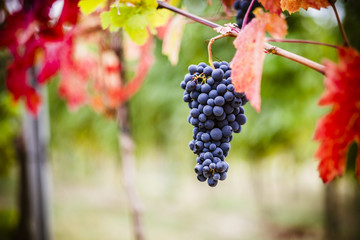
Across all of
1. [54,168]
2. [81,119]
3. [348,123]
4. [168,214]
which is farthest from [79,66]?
[54,168]

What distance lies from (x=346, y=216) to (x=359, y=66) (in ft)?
31.6

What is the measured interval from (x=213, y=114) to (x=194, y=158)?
6.79 m

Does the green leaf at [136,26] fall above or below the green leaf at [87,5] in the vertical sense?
below

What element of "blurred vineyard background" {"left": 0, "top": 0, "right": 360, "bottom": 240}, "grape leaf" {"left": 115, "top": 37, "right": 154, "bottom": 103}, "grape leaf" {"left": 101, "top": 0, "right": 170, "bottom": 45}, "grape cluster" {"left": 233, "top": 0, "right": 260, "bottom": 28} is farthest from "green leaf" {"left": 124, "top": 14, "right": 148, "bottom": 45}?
"grape leaf" {"left": 115, "top": 37, "right": 154, "bottom": 103}

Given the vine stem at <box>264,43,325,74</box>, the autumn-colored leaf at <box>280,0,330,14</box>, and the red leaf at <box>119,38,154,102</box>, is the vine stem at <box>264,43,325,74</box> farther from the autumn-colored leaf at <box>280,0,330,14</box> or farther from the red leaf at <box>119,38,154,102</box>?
the red leaf at <box>119,38,154,102</box>

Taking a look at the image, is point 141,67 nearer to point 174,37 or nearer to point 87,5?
point 174,37

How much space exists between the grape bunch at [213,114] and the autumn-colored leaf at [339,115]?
0.18 metres

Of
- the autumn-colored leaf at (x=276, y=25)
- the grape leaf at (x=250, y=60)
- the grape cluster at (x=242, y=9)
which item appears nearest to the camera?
the grape leaf at (x=250, y=60)

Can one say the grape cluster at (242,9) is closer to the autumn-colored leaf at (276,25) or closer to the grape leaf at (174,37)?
the autumn-colored leaf at (276,25)

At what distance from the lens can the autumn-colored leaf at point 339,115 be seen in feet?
1.85

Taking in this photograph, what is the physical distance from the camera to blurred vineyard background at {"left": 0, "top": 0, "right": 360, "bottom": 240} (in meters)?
4.01

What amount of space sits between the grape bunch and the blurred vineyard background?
50cm

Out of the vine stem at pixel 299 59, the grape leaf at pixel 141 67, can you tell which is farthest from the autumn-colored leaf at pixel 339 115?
the grape leaf at pixel 141 67

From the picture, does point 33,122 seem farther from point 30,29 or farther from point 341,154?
point 341,154
